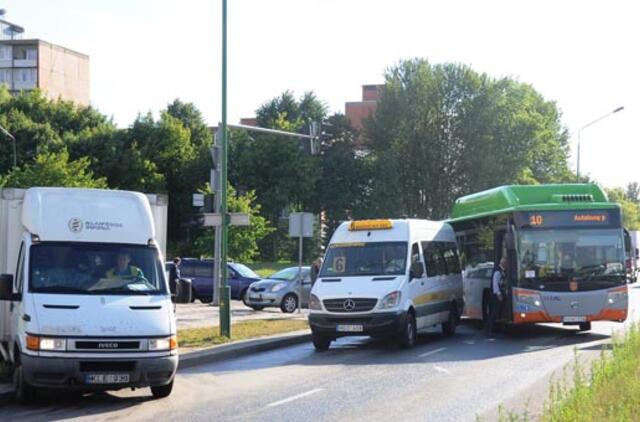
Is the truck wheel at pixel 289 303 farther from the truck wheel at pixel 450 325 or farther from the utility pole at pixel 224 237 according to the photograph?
the utility pole at pixel 224 237

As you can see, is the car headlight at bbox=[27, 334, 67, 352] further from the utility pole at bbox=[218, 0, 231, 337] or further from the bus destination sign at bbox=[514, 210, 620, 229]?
the bus destination sign at bbox=[514, 210, 620, 229]

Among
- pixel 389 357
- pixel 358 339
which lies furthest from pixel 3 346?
pixel 358 339

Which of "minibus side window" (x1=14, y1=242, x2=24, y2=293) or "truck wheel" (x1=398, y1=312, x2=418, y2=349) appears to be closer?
"minibus side window" (x1=14, y1=242, x2=24, y2=293)

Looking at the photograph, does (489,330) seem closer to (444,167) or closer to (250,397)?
(250,397)

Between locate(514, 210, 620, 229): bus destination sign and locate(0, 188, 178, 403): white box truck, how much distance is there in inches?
377

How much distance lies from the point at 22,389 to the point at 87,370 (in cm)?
92

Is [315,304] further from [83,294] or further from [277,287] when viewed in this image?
[277,287]

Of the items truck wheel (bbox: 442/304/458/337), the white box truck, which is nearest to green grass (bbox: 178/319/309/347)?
truck wheel (bbox: 442/304/458/337)

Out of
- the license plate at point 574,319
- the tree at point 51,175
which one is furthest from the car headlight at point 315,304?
Answer: the tree at point 51,175

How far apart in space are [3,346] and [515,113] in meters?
59.6

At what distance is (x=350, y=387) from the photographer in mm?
12883

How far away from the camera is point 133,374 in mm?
11148

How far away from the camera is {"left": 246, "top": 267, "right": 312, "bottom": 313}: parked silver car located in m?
30.6

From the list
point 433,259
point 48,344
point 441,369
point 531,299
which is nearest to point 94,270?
point 48,344
